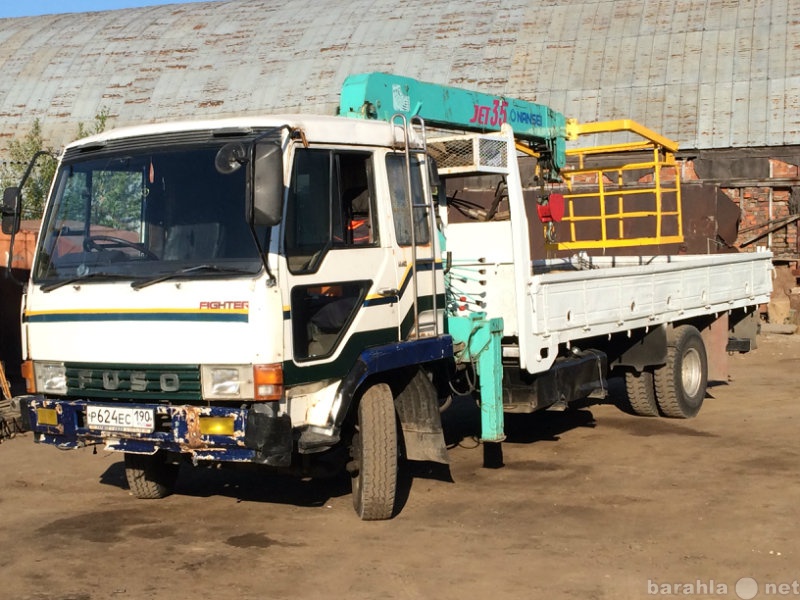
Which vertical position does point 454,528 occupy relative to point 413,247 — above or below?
below

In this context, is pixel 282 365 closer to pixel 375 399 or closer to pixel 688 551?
pixel 375 399

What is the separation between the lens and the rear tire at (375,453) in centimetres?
700

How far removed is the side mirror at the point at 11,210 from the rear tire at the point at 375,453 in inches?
102

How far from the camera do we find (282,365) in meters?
6.28

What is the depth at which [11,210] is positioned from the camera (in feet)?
23.5

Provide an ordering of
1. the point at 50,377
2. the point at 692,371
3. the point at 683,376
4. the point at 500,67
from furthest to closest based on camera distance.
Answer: the point at 500,67 < the point at 692,371 < the point at 683,376 < the point at 50,377

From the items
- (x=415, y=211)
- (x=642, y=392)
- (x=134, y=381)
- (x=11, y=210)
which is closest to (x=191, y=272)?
(x=134, y=381)

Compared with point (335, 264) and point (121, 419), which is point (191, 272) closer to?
point (335, 264)

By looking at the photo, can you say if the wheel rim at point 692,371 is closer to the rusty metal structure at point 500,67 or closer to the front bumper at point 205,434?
the front bumper at point 205,434

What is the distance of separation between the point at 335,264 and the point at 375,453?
1.29m

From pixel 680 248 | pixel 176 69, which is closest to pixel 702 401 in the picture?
pixel 680 248

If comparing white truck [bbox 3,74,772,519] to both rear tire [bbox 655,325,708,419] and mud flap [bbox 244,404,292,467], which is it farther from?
rear tire [bbox 655,325,708,419]

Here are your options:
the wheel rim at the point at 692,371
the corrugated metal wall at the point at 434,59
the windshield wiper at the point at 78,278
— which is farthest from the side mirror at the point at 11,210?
the corrugated metal wall at the point at 434,59

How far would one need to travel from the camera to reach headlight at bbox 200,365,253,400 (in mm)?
6258
